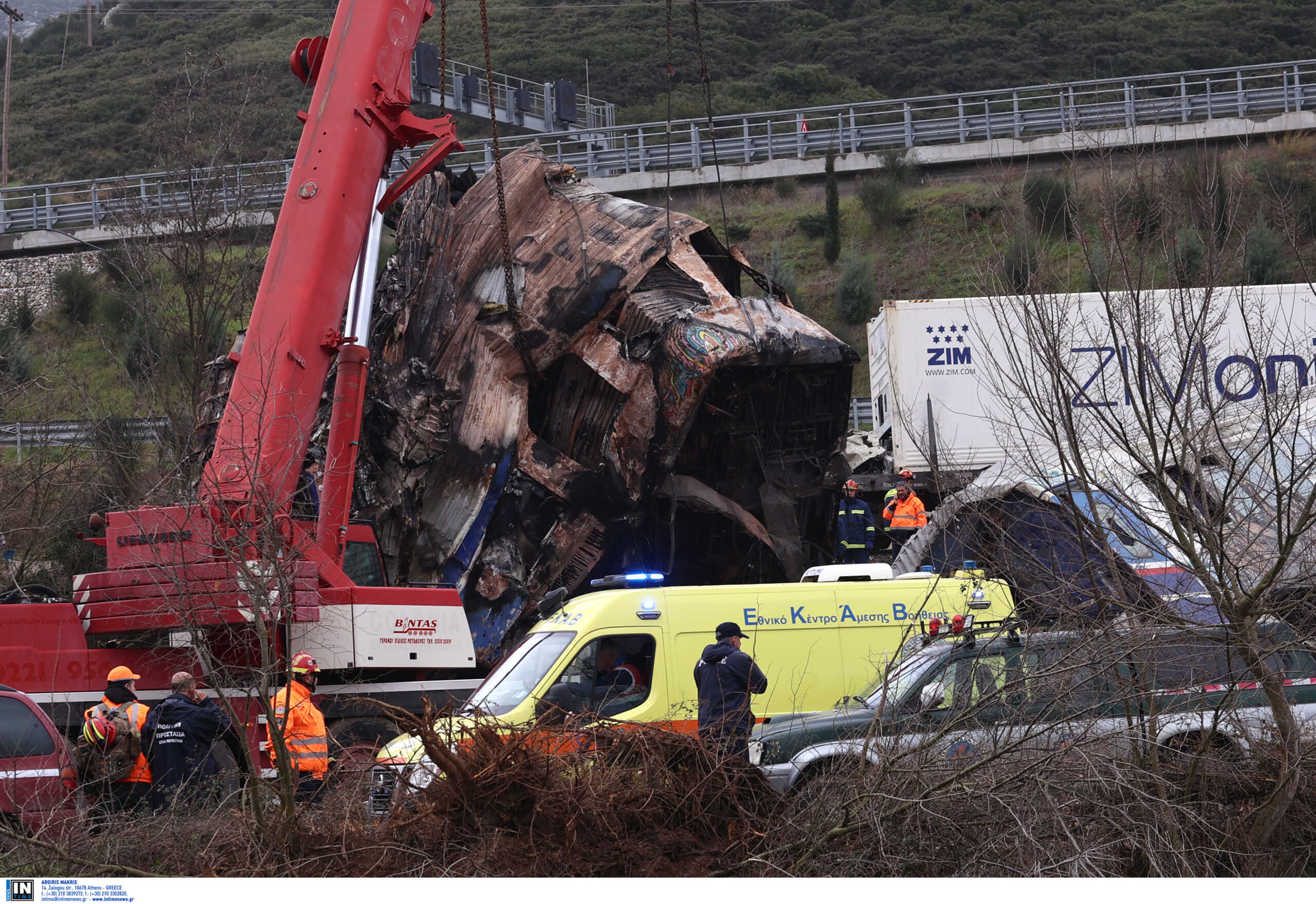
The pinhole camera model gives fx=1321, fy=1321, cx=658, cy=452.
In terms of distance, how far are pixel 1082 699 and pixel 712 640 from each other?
3069 millimetres

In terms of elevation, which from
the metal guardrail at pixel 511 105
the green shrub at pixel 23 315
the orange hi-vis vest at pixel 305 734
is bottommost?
the orange hi-vis vest at pixel 305 734

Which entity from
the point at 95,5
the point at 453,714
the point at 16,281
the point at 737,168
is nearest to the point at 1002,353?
the point at 453,714

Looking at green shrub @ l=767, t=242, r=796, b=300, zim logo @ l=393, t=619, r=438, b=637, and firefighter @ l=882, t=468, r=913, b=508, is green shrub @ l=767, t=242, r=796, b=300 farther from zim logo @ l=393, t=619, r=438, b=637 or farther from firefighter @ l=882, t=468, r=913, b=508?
zim logo @ l=393, t=619, r=438, b=637

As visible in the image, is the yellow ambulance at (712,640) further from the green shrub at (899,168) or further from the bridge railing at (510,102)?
the bridge railing at (510,102)

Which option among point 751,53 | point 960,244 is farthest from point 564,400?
point 751,53

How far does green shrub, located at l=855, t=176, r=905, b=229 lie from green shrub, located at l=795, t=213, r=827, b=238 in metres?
1.32

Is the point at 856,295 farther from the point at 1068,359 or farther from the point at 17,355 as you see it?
the point at 1068,359

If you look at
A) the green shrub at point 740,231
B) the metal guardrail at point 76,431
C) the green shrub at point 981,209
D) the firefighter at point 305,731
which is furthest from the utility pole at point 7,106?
the firefighter at point 305,731

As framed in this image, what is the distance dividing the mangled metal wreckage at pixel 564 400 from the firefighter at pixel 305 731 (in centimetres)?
410

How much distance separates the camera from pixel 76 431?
60.7ft

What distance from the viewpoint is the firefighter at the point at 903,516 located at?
15.2m

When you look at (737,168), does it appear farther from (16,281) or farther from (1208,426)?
(1208,426)

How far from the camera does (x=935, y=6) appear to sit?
226 feet

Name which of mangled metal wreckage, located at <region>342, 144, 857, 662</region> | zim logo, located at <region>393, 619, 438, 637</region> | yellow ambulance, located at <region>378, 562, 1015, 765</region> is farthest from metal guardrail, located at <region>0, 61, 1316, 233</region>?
yellow ambulance, located at <region>378, 562, 1015, 765</region>
